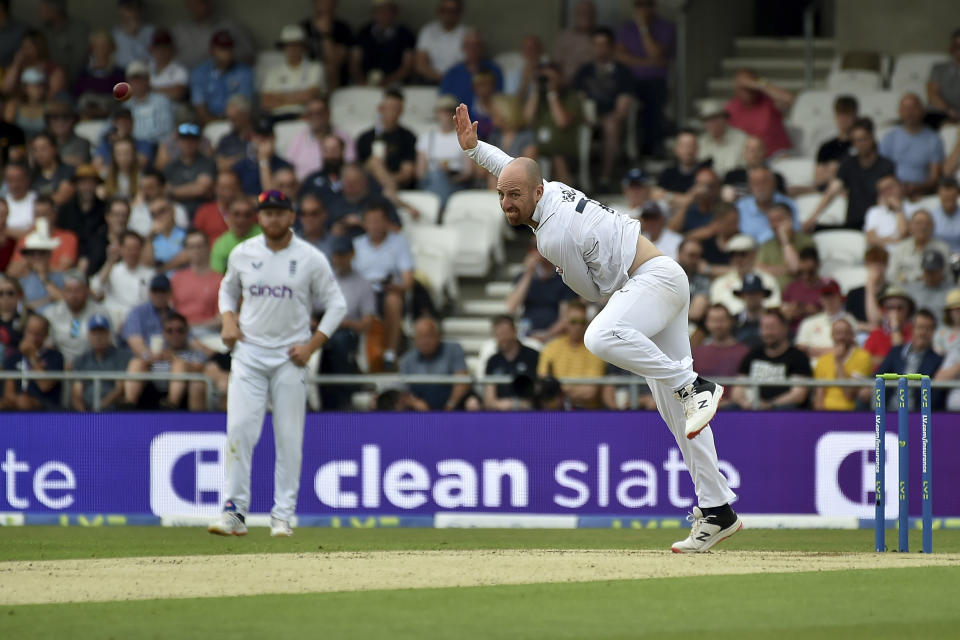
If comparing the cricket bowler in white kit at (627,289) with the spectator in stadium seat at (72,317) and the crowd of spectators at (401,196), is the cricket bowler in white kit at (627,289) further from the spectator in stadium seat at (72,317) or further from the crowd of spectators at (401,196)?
the spectator in stadium seat at (72,317)

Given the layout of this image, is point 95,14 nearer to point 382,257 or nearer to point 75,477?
point 382,257

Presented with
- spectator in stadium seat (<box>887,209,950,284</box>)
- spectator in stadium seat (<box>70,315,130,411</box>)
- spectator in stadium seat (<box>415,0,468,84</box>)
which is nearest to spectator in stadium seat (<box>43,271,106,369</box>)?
spectator in stadium seat (<box>70,315,130,411</box>)

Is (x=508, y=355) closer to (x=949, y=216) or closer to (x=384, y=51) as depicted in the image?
(x=949, y=216)

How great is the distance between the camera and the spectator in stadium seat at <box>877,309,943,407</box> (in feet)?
44.7

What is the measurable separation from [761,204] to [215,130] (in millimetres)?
7156

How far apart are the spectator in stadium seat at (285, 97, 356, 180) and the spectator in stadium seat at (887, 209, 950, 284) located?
21.4 feet

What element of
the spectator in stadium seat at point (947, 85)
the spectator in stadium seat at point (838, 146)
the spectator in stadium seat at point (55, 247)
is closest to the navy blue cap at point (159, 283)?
the spectator in stadium seat at point (55, 247)

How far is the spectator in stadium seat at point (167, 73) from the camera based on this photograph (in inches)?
785

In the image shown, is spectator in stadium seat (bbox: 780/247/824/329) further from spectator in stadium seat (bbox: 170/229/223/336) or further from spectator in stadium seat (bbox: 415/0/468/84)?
spectator in stadium seat (bbox: 415/0/468/84)

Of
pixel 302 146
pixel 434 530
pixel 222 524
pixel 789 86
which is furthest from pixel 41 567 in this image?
pixel 789 86

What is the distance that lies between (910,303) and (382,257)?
549cm

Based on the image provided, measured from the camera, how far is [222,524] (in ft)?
37.8

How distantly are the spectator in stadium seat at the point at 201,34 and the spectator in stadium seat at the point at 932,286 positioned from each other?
9.65m

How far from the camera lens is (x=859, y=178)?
646 inches
